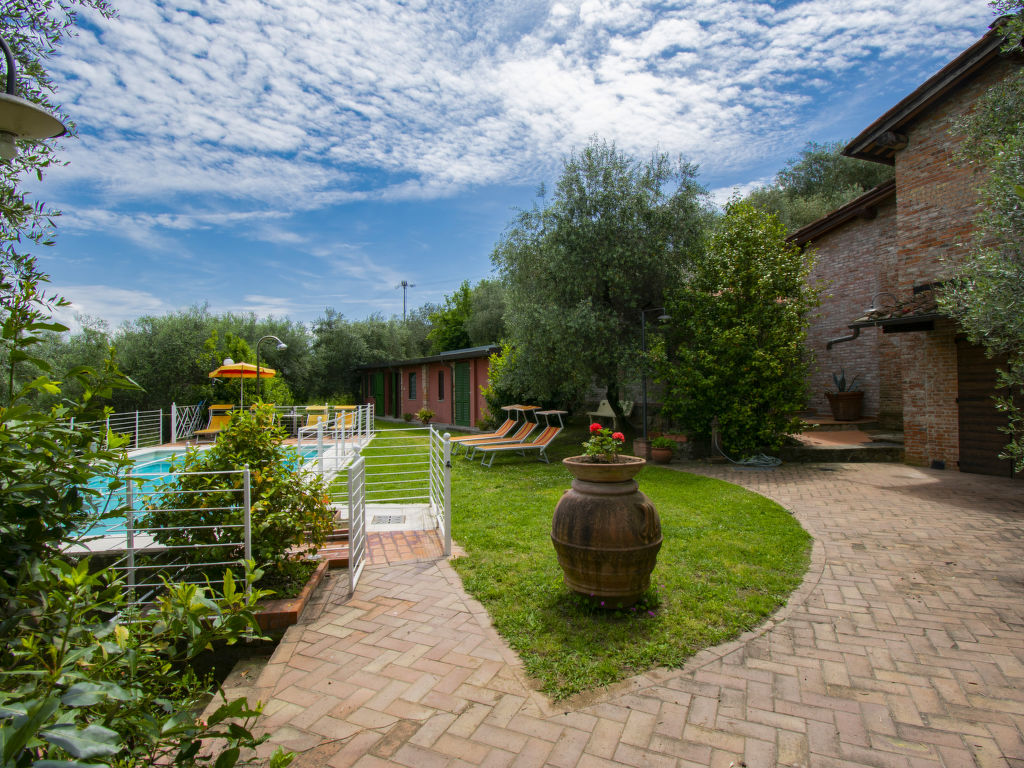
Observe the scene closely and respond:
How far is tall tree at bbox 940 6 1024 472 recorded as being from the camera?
Result: 4.61 m

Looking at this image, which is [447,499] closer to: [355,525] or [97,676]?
[355,525]

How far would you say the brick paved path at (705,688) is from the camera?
93.0 inches

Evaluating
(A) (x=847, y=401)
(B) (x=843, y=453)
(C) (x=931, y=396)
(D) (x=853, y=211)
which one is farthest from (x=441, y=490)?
(D) (x=853, y=211)

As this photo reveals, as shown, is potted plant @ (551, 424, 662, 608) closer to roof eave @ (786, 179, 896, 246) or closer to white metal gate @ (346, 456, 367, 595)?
white metal gate @ (346, 456, 367, 595)

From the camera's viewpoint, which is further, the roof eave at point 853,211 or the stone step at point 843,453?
the roof eave at point 853,211

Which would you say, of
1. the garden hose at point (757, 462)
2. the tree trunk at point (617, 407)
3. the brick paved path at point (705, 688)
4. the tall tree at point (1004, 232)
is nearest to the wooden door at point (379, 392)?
the tree trunk at point (617, 407)

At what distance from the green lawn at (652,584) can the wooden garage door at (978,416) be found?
4735 mm

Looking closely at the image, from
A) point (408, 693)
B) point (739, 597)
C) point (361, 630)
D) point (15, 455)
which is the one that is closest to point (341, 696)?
point (408, 693)

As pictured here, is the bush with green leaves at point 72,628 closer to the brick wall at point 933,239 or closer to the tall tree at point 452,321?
the brick wall at point 933,239

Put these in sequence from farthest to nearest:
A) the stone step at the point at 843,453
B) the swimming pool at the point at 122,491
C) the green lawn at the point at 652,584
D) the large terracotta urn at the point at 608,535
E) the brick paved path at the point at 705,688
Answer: the stone step at the point at 843,453
the large terracotta urn at the point at 608,535
the green lawn at the point at 652,584
the brick paved path at the point at 705,688
the swimming pool at the point at 122,491

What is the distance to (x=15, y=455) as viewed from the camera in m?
1.34

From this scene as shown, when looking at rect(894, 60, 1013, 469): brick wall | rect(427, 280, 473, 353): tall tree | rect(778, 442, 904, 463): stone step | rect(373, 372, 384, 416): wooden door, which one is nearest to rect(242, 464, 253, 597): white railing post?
rect(778, 442, 904, 463): stone step

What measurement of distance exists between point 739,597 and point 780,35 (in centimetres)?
840

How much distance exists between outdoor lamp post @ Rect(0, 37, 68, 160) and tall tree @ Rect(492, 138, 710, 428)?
29.6ft
